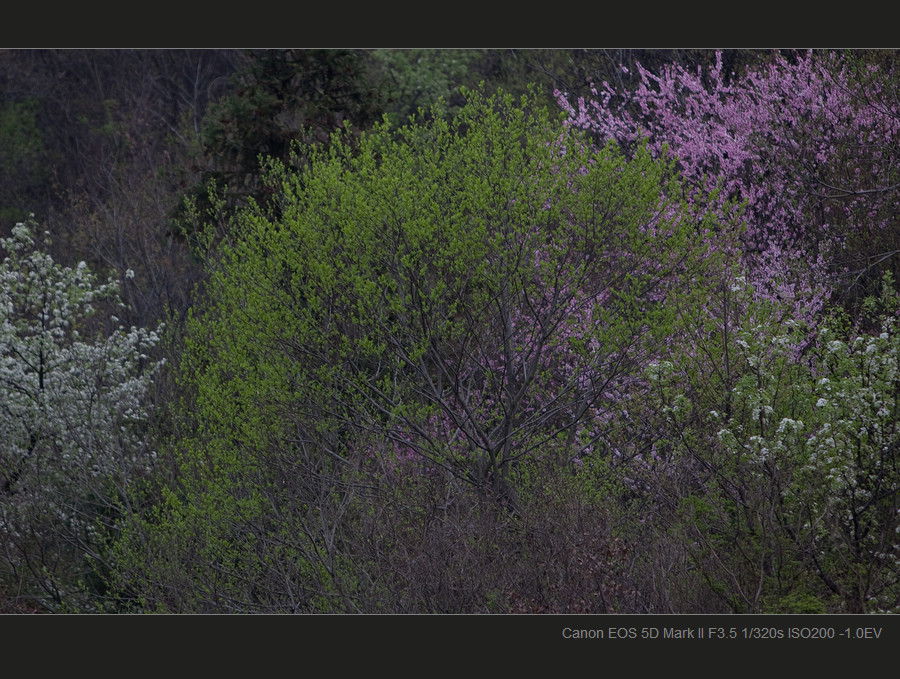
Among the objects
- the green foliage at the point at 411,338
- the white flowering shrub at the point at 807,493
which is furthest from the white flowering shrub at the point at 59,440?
the white flowering shrub at the point at 807,493

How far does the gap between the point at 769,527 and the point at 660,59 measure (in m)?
15.1

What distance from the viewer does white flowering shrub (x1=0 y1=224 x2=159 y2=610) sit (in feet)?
39.9

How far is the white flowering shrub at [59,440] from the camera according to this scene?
12156 millimetres

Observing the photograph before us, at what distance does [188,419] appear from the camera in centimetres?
1398

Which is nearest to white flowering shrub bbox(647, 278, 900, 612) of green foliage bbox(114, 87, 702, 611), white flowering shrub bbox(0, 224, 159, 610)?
green foliage bbox(114, 87, 702, 611)

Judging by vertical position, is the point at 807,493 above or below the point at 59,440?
above

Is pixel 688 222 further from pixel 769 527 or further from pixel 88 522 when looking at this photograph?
pixel 88 522

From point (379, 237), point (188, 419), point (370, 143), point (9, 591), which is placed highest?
point (370, 143)

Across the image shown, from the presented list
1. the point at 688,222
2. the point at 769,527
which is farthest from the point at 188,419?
the point at 769,527

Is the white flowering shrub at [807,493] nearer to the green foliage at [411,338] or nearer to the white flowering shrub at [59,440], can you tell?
the green foliage at [411,338]

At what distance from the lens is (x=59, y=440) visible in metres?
12.9

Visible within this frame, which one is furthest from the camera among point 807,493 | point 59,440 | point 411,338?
point 59,440

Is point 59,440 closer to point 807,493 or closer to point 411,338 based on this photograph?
point 411,338

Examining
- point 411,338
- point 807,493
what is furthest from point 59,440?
point 807,493
